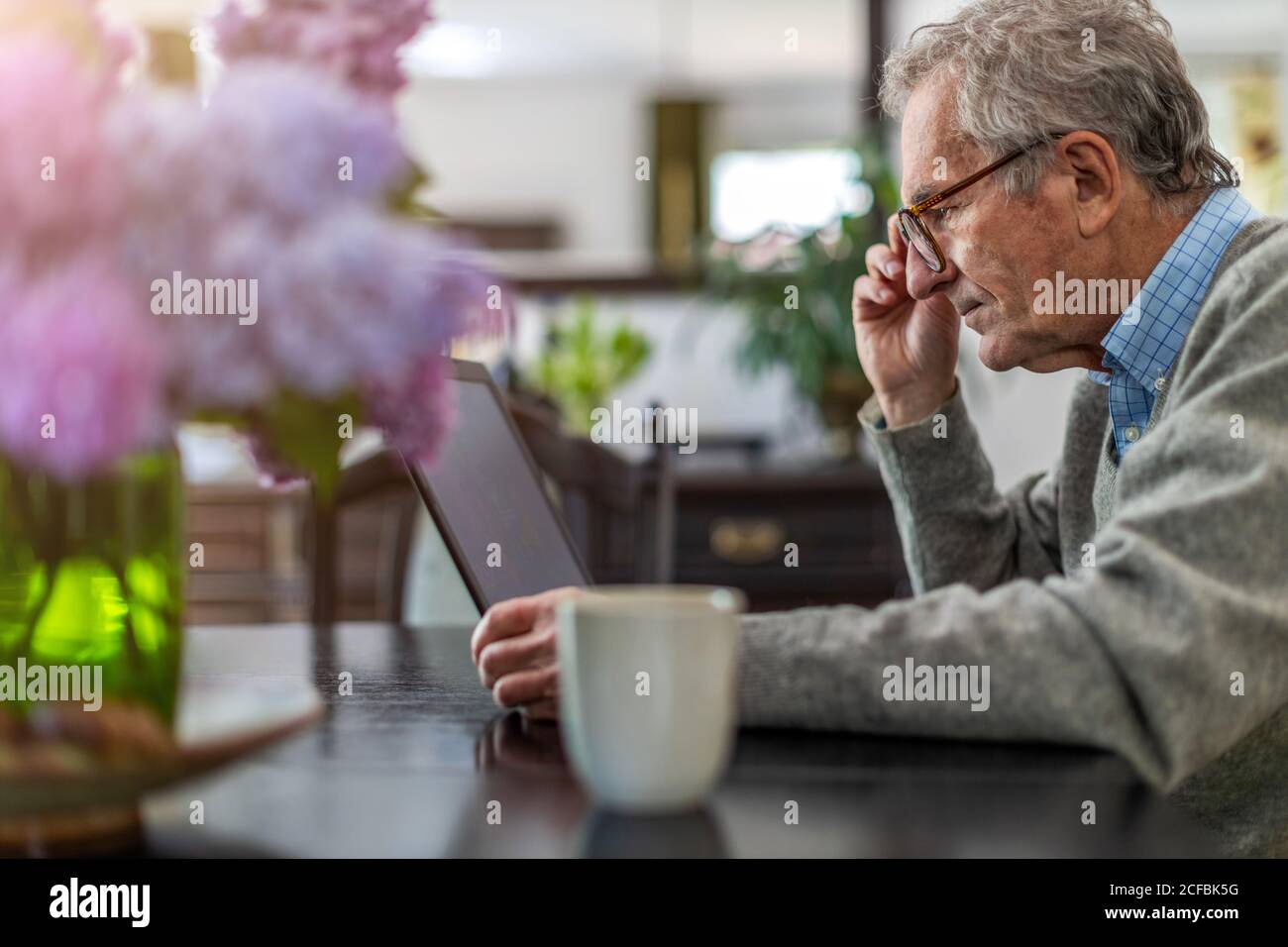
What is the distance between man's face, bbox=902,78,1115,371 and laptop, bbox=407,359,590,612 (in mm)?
424

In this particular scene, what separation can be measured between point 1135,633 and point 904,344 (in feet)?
2.16

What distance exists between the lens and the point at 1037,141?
1.03 m

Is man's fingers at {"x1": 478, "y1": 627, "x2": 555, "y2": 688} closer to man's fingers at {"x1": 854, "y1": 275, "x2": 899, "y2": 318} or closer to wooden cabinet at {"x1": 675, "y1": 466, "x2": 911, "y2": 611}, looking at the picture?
man's fingers at {"x1": 854, "y1": 275, "x2": 899, "y2": 318}

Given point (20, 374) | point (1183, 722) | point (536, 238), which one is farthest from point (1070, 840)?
point (536, 238)

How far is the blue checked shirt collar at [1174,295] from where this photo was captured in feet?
3.30

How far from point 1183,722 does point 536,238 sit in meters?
4.90

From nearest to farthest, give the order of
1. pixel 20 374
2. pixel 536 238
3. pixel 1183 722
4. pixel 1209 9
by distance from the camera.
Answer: pixel 20 374, pixel 1183 722, pixel 1209 9, pixel 536 238

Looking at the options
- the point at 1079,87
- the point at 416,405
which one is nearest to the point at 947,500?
the point at 1079,87

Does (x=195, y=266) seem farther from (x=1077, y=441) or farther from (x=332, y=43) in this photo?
(x=1077, y=441)

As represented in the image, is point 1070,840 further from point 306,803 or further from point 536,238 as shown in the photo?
point 536,238

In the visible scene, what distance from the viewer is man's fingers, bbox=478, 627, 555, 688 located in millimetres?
779

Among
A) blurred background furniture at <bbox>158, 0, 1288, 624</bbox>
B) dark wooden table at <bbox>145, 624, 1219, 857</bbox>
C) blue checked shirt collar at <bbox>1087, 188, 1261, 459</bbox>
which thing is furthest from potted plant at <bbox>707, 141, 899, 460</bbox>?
dark wooden table at <bbox>145, 624, 1219, 857</bbox>

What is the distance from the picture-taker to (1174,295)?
101 cm
